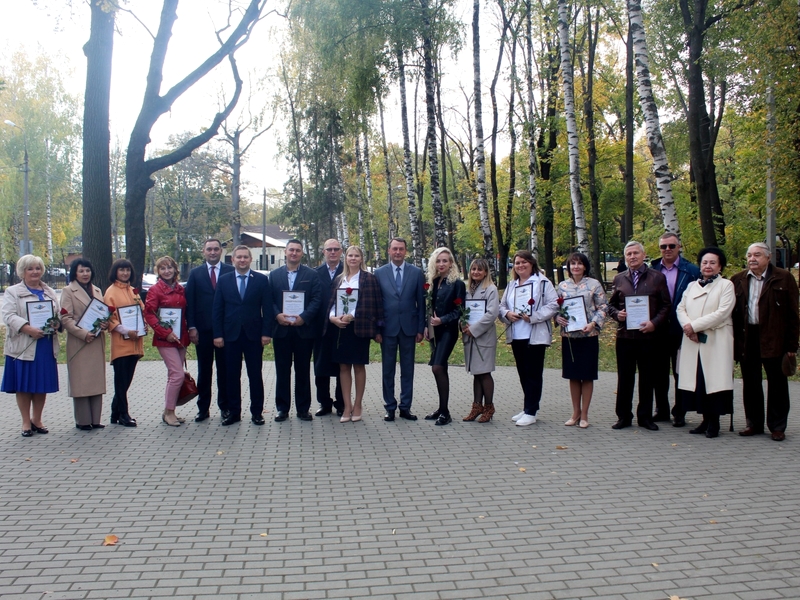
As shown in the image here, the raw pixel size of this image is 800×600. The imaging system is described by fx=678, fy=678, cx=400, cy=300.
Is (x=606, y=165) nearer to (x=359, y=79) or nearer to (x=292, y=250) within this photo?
(x=359, y=79)

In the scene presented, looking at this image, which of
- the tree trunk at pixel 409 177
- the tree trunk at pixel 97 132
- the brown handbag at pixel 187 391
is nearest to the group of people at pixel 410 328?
the brown handbag at pixel 187 391

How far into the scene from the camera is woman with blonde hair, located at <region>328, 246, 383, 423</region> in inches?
336

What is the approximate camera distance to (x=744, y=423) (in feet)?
28.1

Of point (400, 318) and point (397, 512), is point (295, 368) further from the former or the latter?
point (397, 512)

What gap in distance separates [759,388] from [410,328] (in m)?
4.15

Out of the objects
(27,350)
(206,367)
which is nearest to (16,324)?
(27,350)

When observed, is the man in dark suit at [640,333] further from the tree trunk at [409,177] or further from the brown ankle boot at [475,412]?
the tree trunk at [409,177]

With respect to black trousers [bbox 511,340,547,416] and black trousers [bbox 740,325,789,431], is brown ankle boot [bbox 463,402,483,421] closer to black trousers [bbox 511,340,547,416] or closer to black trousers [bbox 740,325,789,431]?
black trousers [bbox 511,340,547,416]

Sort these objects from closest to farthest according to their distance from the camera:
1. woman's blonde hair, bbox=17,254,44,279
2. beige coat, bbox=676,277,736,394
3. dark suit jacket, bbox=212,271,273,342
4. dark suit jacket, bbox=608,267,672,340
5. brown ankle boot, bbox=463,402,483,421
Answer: beige coat, bbox=676,277,736,394 < woman's blonde hair, bbox=17,254,44,279 < dark suit jacket, bbox=608,267,672,340 < dark suit jacket, bbox=212,271,273,342 < brown ankle boot, bbox=463,402,483,421

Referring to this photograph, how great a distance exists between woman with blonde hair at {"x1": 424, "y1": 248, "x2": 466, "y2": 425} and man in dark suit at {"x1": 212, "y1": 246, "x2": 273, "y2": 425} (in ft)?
6.96

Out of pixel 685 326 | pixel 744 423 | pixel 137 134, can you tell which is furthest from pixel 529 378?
pixel 137 134

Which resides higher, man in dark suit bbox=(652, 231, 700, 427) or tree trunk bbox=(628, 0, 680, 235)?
tree trunk bbox=(628, 0, 680, 235)

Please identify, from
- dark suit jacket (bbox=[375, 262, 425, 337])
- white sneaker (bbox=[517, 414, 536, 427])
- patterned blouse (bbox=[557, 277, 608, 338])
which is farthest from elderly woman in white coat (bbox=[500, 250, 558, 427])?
dark suit jacket (bbox=[375, 262, 425, 337])

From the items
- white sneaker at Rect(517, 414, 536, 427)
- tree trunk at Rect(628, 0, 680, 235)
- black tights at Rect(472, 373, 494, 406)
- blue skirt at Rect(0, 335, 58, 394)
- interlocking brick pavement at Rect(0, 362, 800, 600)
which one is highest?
tree trunk at Rect(628, 0, 680, 235)
